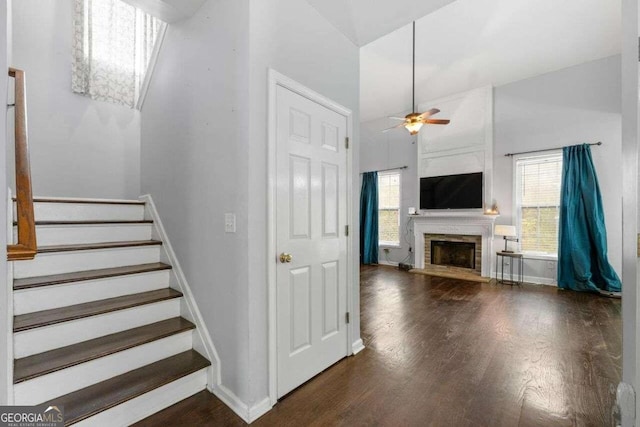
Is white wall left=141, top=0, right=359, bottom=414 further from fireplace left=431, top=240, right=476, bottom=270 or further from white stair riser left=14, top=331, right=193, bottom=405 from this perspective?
fireplace left=431, top=240, right=476, bottom=270

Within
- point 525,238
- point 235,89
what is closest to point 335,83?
point 235,89

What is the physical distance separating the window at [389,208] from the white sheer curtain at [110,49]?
17.5ft

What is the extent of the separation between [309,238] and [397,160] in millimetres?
5281

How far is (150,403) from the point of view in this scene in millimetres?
1645

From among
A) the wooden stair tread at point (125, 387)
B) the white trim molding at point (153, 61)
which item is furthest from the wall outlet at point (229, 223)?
the white trim molding at point (153, 61)

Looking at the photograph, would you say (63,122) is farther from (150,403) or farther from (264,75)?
(150,403)

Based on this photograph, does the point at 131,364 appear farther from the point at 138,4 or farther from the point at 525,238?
the point at 525,238

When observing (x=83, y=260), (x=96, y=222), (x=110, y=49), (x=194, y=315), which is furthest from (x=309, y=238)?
(x=110, y=49)

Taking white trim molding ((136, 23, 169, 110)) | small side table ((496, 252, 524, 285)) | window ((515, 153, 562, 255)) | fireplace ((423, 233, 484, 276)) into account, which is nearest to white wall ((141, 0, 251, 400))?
white trim molding ((136, 23, 169, 110))

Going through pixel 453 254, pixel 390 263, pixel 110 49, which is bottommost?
pixel 390 263

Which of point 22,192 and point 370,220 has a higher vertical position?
point 22,192

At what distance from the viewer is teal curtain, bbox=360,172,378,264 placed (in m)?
6.96

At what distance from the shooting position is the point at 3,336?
2.36ft

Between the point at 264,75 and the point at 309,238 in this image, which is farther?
the point at 309,238
